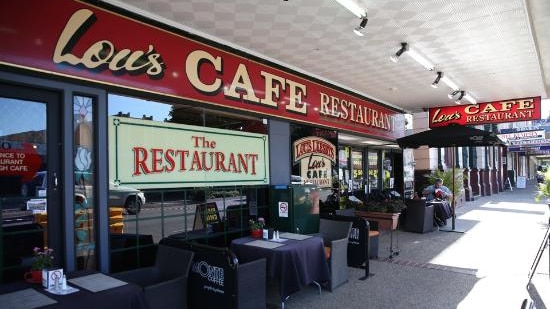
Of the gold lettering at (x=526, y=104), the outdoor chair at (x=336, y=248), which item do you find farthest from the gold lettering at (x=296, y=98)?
the gold lettering at (x=526, y=104)

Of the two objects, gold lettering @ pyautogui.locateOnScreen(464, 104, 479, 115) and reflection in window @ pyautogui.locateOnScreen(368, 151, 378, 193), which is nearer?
gold lettering @ pyautogui.locateOnScreen(464, 104, 479, 115)

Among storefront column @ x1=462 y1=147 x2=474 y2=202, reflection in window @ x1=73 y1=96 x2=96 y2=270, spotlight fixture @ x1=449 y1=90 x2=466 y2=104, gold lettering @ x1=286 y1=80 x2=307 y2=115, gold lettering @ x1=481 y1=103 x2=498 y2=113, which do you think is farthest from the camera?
storefront column @ x1=462 y1=147 x2=474 y2=202

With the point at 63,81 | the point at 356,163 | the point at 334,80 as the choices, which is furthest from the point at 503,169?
the point at 63,81

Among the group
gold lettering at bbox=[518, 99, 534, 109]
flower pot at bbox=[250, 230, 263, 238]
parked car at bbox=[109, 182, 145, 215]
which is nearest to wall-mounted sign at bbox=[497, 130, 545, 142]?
gold lettering at bbox=[518, 99, 534, 109]

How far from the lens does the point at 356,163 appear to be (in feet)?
39.5

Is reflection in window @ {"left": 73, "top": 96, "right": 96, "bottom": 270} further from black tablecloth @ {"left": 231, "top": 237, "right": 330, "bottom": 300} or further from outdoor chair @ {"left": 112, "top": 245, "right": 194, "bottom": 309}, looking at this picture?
black tablecloth @ {"left": 231, "top": 237, "right": 330, "bottom": 300}

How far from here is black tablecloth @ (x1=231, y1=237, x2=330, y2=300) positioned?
4453mm

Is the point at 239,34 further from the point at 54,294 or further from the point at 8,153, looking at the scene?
the point at 54,294

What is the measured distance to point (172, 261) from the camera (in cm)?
390

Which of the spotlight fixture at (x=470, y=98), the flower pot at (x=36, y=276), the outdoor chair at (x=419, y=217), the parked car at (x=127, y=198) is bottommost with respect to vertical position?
the outdoor chair at (x=419, y=217)

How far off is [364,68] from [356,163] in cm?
517

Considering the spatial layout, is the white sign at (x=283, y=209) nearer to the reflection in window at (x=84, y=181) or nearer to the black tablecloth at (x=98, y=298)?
the reflection in window at (x=84, y=181)

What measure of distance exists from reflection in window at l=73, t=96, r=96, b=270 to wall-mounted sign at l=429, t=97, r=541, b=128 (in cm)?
1002

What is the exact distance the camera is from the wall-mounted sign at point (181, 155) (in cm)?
441
